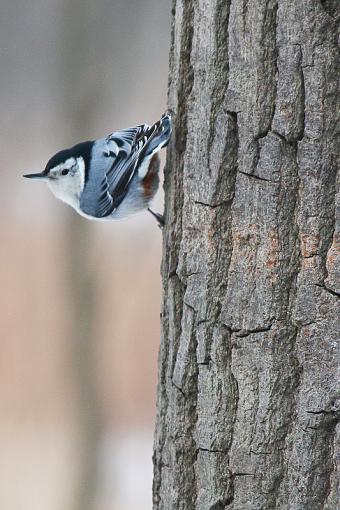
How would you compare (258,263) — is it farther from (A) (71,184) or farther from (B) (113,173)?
(A) (71,184)

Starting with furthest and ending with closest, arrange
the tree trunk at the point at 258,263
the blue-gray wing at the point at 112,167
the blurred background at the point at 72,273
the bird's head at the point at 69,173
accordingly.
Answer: the blurred background at the point at 72,273 → the bird's head at the point at 69,173 → the blue-gray wing at the point at 112,167 → the tree trunk at the point at 258,263

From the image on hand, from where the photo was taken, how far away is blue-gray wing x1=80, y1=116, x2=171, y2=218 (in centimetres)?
Answer: 225

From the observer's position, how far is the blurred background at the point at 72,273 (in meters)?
3.97

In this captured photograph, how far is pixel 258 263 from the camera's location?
1477 mm

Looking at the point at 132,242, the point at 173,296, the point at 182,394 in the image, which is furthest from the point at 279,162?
the point at 132,242

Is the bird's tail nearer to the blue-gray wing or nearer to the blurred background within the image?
the blue-gray wing

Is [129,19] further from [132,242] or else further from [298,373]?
[298,373]

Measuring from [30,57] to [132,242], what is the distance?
112 cm

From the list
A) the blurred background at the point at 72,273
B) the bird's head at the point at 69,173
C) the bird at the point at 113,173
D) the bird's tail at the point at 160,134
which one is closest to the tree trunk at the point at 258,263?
the bird's tail at the point at 160,134

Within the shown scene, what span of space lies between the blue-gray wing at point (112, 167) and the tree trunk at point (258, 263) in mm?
625

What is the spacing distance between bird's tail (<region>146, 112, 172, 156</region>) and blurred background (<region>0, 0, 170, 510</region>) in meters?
1.86

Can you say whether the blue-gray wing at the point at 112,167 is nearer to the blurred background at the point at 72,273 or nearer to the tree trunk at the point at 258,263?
the tree trunk at the point at 258,263

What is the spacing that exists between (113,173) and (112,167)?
0.02 m

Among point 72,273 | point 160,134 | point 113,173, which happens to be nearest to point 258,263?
point 160,134
